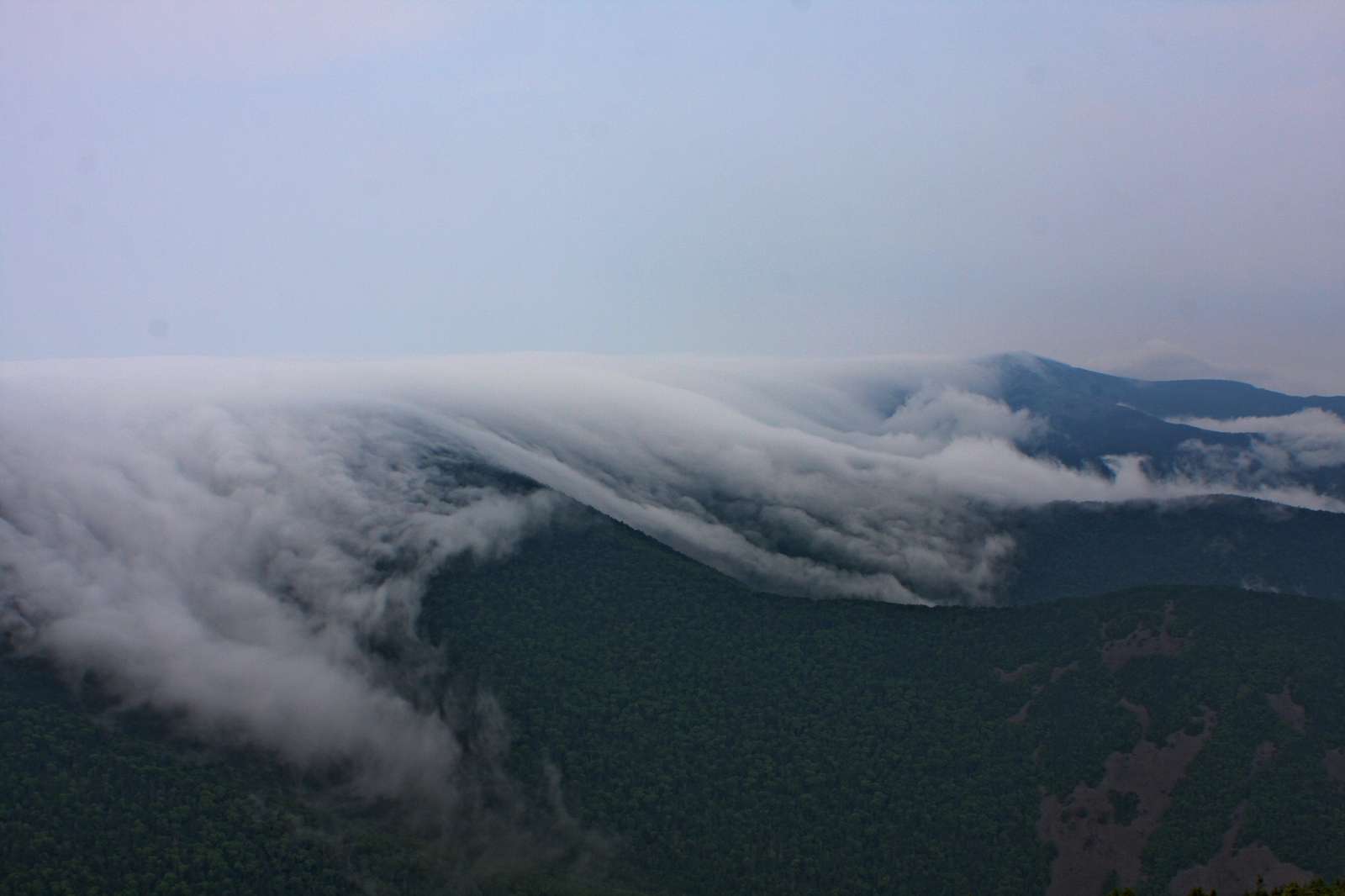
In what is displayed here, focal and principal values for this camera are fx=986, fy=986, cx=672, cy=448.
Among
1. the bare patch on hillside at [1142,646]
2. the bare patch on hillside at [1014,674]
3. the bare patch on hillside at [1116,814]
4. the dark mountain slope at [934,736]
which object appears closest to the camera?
the bare patch on hillside at [1116,814]

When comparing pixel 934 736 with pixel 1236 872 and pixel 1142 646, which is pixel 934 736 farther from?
pixel 1236 872

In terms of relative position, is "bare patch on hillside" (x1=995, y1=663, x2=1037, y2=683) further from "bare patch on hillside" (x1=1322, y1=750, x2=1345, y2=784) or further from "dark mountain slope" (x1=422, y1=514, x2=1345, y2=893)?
"bare patch on hillside" (x1=1322, y1=750, x2=1345, y2=784)

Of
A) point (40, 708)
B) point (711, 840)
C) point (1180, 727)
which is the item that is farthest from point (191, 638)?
point (1180, 727)

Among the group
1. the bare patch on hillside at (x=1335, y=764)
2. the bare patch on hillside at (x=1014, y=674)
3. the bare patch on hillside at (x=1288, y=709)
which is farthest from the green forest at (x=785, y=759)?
the bare patch on hillside at (x=1335, y=764)

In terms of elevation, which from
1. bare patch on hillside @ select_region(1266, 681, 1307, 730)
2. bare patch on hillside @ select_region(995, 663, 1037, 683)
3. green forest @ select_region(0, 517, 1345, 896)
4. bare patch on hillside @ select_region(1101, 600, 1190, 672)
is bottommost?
green forest @ select_region(0, 517, 1345, 896)

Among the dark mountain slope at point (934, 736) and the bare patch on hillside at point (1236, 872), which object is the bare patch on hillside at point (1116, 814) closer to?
the dark mountain slope at point (934, 736)

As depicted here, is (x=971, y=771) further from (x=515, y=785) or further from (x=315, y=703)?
(x=315, y=703)

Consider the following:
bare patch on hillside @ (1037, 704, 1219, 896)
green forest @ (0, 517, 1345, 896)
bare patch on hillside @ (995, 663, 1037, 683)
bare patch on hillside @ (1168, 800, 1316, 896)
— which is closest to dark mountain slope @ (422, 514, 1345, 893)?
bare patch on hillside @ (1037, 704, 1219, 896)
